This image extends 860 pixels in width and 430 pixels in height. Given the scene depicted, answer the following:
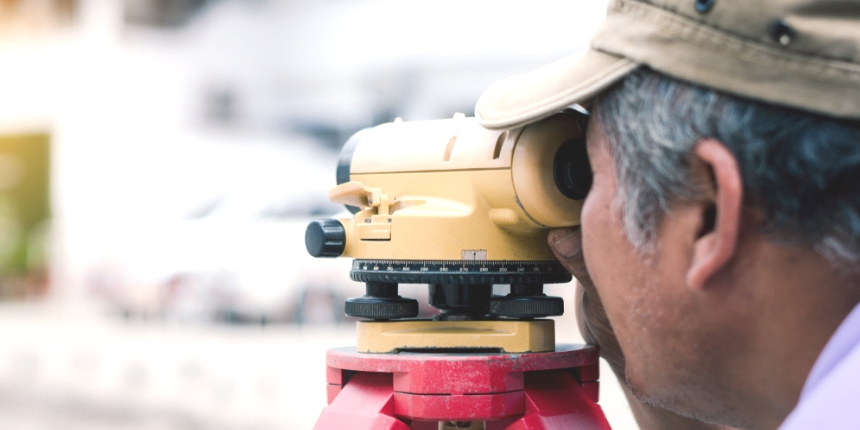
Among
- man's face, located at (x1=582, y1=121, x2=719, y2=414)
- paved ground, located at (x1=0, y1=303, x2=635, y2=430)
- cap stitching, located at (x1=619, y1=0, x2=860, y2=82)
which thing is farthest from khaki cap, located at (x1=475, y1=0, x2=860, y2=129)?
paved ground, located at (x1=0, y1=303, x2=635, y2=430)

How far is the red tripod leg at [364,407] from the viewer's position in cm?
87

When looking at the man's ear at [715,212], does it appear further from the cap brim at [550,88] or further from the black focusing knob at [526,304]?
the black focusing knob at [526,304]

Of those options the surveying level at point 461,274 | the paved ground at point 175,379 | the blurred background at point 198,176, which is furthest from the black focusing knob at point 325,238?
the paved ground at point 175,379

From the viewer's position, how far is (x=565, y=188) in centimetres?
88

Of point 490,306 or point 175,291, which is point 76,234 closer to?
point 175,291

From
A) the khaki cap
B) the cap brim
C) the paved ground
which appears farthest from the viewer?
the paved ground

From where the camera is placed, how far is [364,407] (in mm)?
894

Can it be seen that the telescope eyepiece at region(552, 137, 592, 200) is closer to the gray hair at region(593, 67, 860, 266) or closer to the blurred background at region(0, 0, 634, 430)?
the gray hair at region(593, 67, 860, 266)

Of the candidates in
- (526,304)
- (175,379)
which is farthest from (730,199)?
(175,379)

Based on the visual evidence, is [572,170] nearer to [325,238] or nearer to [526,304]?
[526,304]

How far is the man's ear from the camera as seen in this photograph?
0.66m

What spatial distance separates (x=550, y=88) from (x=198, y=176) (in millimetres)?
7303

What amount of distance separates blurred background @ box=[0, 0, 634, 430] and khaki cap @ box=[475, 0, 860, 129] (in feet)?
8.85

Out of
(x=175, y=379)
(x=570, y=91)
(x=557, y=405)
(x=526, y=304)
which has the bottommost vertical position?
(x=175, y=379)
